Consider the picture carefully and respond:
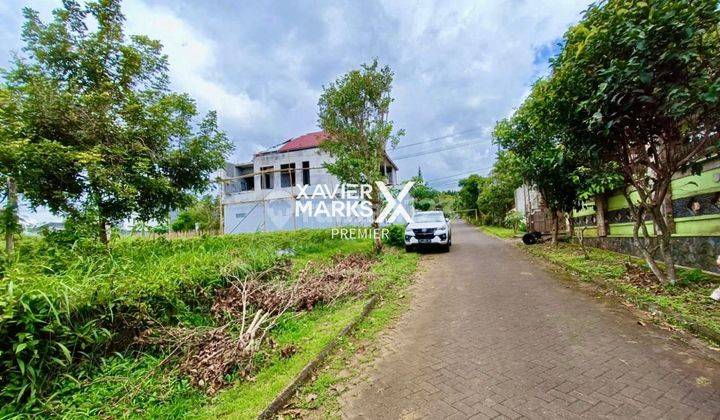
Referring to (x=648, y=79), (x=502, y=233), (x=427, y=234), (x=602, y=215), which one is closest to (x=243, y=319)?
(x=648, y=79)

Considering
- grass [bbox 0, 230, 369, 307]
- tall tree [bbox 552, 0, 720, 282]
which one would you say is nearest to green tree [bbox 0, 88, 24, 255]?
grass [bbox 0, 230, 369, 307]

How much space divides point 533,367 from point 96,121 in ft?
30.3

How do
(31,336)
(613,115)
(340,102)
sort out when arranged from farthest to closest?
(340,102) < (613,115) < (31,336)

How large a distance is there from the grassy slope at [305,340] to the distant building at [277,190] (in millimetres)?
8520

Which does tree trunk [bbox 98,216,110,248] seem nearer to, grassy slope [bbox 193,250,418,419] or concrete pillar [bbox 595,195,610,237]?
grassy slope [bbox 193,250,418,419]

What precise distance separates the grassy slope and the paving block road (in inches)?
19.3

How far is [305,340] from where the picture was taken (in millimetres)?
4445

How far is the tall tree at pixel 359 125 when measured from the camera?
37.4 feet

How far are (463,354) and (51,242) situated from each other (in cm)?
696

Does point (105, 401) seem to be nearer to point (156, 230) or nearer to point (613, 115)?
point (156, 230)

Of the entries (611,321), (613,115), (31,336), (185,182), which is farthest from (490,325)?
(185,182)

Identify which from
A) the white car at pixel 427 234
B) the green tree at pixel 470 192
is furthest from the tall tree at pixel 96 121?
the green tree at pixel 470 192

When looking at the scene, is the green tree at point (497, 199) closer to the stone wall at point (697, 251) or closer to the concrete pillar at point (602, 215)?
the concrete pillar at point (602, 215)

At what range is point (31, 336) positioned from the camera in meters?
2.87
